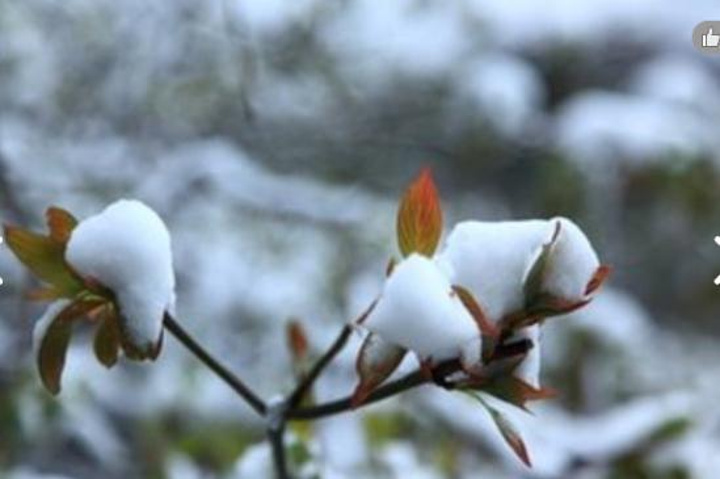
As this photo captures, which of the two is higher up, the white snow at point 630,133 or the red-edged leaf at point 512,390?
the red-edged leaf at point 512,390

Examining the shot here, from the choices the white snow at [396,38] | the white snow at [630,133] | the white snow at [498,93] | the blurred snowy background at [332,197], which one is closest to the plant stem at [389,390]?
the blurred snowy background at [332,197]

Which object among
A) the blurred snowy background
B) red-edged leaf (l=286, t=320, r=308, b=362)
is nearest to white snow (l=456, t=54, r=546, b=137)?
the blurred snowy background

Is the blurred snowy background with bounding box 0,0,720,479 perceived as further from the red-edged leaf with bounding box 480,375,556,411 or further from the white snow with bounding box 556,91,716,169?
the red-edged leaf with bounding box 480,375,556,411

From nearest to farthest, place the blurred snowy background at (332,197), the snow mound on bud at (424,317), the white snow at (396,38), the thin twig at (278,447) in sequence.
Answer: the snow mound on bud at (424,317), the thin twig at (278,447), the blurred snowy background at (332,197), the white snow at (396,38)

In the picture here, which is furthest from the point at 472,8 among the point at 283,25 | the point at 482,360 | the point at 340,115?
the point at 482,360

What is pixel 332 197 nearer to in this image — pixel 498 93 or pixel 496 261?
pixel 498 93

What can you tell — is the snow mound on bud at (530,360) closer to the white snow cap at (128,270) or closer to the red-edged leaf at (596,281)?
the red-edged leaf at (596,281)

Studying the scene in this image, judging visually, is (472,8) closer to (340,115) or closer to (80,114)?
(340,115)

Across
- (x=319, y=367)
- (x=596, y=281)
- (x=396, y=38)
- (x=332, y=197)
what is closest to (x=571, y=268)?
(x=596, y=281)
